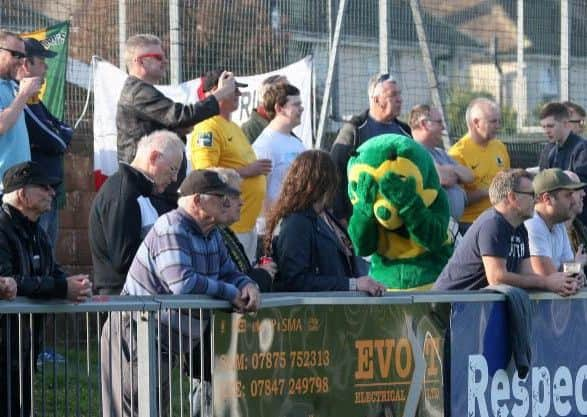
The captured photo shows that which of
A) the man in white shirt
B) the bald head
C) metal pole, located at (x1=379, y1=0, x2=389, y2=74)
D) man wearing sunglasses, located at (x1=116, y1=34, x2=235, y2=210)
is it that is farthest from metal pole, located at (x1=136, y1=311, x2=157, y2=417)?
metal pole, located at (x1=379, y1=0, x2=389, y2=74)

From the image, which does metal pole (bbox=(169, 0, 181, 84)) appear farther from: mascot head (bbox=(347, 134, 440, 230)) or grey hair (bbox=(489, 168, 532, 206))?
grey hair (bbox=(489, 168, 532, 206))

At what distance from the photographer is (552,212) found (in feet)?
31.5

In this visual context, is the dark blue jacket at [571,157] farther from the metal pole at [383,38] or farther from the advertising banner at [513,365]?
the advertising banner at [513,365]

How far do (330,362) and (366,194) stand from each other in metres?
2.02

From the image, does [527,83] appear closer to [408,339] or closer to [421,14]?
[421,14]

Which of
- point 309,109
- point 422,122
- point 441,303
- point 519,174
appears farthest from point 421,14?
point 441,303

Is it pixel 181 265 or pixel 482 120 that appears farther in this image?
pixel 482 120

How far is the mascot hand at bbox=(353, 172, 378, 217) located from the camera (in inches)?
366

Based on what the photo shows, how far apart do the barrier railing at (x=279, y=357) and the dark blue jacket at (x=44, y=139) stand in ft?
7.86

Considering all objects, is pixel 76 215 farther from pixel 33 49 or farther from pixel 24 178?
pixel 24 178

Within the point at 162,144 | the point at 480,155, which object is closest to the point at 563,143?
the point at 480,155

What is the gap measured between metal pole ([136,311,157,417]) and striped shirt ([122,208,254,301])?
320mm

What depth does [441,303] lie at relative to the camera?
26.8ft

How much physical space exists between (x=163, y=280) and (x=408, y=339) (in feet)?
5.03
